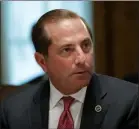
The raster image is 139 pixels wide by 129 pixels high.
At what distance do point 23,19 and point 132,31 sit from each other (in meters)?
0.35

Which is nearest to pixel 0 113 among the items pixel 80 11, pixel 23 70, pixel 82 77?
pixel 23 70

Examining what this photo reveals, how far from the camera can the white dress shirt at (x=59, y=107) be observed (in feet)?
2.56

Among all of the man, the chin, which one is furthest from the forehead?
the chin

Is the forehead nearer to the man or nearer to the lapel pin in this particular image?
the man

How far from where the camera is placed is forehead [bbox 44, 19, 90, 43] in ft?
2.43

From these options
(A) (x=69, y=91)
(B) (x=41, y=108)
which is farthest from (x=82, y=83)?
(B) (x=41, y=108)

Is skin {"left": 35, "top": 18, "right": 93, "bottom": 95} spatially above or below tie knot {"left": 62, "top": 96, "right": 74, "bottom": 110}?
above

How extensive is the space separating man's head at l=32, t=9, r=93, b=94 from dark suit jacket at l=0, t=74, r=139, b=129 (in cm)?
6

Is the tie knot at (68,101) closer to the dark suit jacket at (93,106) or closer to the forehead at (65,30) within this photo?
the dark suit jacket at (93,106)

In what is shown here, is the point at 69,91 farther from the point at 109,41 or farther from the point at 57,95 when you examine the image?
the point at 109,41

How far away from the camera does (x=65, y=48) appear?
0.75 meters

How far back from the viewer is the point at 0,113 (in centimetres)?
85

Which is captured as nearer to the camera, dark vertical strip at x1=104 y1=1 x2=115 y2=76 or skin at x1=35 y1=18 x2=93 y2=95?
skin at x1=35 y1=18 x2=93 y2=95

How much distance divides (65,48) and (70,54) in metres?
0.02
